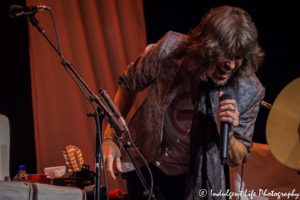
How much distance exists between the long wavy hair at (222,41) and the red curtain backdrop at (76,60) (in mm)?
1851

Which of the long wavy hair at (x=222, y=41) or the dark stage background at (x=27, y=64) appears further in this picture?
the dark stage background at (x=27, y=64)

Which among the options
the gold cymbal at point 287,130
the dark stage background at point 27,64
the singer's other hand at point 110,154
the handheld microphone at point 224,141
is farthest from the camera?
the dark stage background at point 27,64

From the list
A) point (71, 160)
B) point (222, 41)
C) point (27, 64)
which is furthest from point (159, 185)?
point (27, 64)

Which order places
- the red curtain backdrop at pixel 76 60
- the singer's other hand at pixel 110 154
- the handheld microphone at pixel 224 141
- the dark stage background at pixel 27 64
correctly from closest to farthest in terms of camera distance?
the handheld microphone at pixel 224 141, the singer's other hand at pixel 110 154, the dark stage background at pixel 27 64, the red curtain backdrop at pixel 76 60

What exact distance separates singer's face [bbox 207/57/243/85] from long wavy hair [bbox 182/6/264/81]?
2 centimetres

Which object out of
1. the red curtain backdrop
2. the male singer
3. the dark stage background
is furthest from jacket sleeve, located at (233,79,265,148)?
the red curtain backdrop

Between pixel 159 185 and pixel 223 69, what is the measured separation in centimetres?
63

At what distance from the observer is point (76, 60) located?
11.8 ft

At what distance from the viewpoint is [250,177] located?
285 centimetres

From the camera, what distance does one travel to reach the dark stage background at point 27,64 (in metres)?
3.21

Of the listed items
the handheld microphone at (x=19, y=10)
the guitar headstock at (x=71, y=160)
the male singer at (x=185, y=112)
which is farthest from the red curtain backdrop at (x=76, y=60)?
the handheld microphone at (x=19, y=10)

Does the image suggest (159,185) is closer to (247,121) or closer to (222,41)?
(247,121)

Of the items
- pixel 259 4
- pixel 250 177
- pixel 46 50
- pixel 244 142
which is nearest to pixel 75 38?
pixel 46 50

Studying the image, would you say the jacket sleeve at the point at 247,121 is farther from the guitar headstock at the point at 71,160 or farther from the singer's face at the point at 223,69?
the guitar headstock at the point at 71,160
